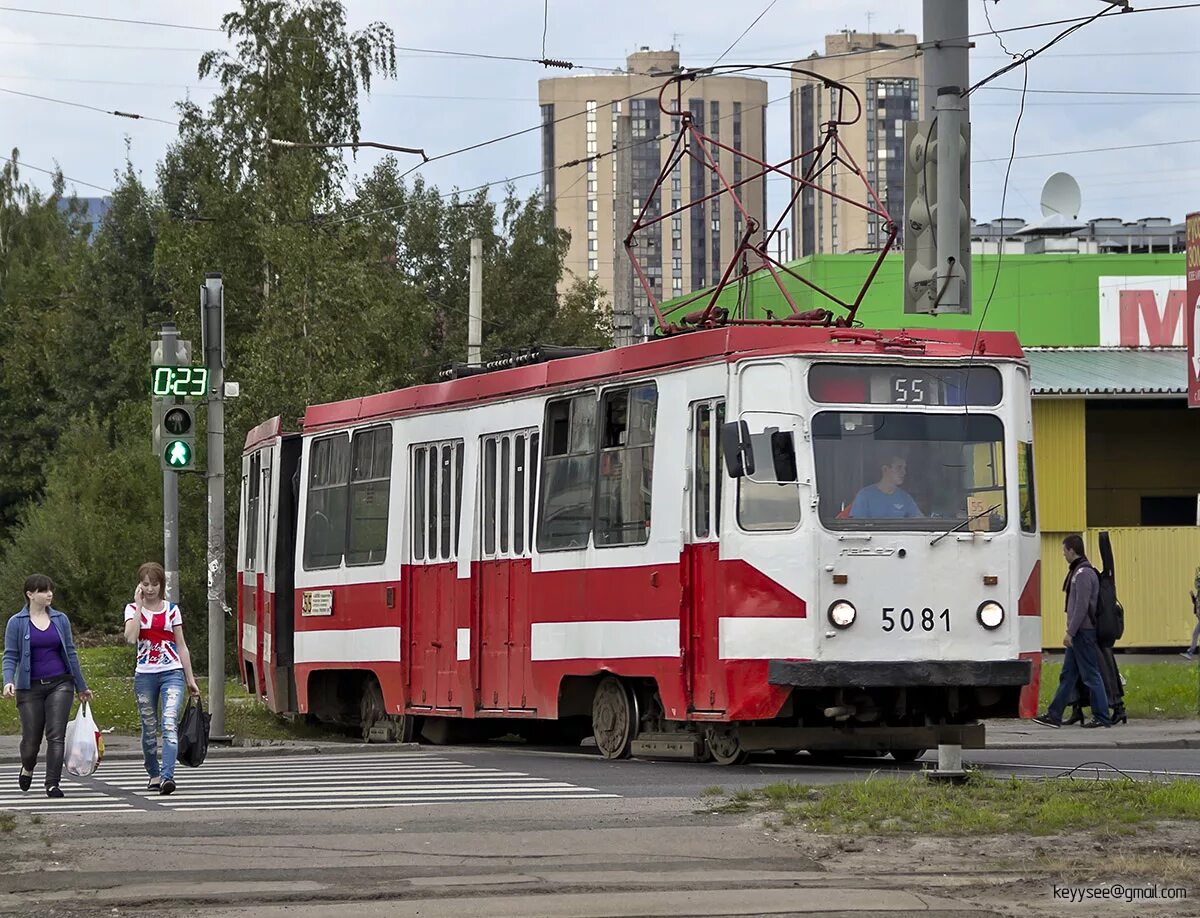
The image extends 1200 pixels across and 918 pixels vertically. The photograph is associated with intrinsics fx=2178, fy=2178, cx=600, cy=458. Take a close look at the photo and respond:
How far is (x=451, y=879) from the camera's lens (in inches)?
383

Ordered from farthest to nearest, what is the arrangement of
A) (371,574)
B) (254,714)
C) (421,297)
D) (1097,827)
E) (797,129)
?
(797,129) → (421,297) → (254,714) → (371,574) → (1097,827)

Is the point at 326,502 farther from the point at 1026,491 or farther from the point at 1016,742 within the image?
the point at 1026,491

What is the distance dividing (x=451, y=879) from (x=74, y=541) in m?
44.3

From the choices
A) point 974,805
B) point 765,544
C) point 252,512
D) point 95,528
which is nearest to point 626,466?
point 765,544

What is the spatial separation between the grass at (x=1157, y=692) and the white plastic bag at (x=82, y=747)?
32.7 feet

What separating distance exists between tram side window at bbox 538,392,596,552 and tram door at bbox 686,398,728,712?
1599 mm

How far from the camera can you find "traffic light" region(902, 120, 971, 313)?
1728 centimetres

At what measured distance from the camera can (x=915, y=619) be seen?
50.9ft

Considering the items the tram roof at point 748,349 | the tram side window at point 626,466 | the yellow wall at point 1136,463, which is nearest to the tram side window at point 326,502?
the tram roof at point 748,349

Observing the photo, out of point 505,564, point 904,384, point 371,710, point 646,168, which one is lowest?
point 371,710

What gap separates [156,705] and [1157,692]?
12.8 meters

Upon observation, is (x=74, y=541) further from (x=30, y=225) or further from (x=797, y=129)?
(x=797, y=129)

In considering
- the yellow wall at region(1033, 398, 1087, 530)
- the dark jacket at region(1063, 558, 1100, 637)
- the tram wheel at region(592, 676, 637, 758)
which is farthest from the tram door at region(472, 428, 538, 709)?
the yellow wall at region(1033, 398, 1087, 530)

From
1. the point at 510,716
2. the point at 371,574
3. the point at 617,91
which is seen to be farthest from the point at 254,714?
the point at 617,91
